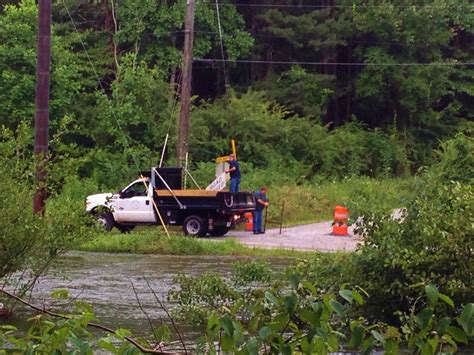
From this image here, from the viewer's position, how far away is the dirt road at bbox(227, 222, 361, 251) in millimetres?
27953

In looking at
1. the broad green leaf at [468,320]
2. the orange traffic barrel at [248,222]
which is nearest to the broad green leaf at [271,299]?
the broad green leaf at [468,320]

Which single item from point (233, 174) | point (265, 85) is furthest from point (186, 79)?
point (265, 85)

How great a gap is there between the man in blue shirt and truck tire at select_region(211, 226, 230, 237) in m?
0.99

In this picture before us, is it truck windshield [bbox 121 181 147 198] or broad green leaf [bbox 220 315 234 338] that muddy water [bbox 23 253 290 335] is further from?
broad green leaf [bbox 220 315 234 338]

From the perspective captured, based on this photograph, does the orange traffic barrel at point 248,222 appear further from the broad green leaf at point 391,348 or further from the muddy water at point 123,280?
the broad green leaf at point 391,348

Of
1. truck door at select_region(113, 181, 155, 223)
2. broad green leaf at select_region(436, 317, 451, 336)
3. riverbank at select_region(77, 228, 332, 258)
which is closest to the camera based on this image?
broad green leaf at select_region(436, 317, 451, 336)

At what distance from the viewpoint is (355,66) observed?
2210 inches

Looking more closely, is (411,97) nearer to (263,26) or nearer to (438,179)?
(263,26)

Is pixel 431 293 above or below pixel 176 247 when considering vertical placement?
above

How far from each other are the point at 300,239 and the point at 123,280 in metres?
11.3

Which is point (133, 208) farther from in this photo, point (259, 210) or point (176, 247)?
point (176, 247)

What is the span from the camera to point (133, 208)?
30.5m

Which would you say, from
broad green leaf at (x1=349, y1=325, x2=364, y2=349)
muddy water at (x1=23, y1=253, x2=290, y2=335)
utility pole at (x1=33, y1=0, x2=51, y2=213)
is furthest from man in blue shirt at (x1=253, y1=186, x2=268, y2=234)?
broad green leaf at (x1=349, y1=325, x2=364, y2=349)

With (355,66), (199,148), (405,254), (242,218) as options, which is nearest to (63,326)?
(405,254)
